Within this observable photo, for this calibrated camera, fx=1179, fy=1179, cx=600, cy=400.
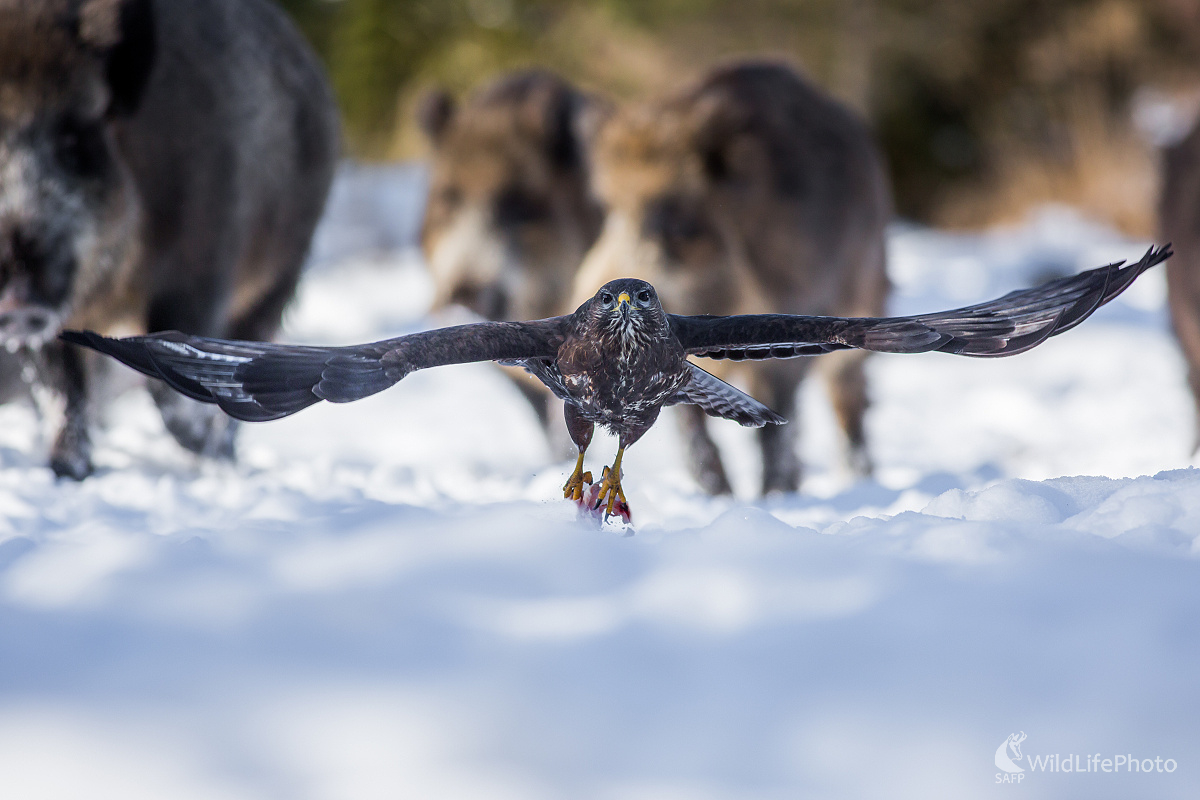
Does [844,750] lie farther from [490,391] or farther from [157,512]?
[490,391]

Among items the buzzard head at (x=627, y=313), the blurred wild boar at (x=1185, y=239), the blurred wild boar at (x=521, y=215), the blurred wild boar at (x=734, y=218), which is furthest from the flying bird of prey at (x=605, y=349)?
the blurred wild boar at (x=521, y=215)

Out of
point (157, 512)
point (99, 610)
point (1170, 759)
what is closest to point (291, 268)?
point (157, 512)

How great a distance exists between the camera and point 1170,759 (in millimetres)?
1527

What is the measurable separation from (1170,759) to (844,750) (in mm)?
420

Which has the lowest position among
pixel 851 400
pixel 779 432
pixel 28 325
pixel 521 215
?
pixel 28 325

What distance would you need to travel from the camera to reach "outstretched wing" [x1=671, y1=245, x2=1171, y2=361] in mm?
2451

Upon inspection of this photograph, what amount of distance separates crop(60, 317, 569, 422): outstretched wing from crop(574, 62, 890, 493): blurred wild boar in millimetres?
2387

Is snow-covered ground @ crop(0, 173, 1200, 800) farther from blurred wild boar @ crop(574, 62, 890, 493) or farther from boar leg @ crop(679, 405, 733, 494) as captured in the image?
blurred wild boar @ crop(574, 62, 890, 493)

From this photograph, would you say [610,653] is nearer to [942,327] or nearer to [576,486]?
[576,486]

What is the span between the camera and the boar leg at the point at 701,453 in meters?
4.75

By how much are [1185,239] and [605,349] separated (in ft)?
12.3

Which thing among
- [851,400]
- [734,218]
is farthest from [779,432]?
[851,400]

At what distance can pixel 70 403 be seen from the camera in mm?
4121

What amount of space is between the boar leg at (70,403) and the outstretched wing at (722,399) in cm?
227
